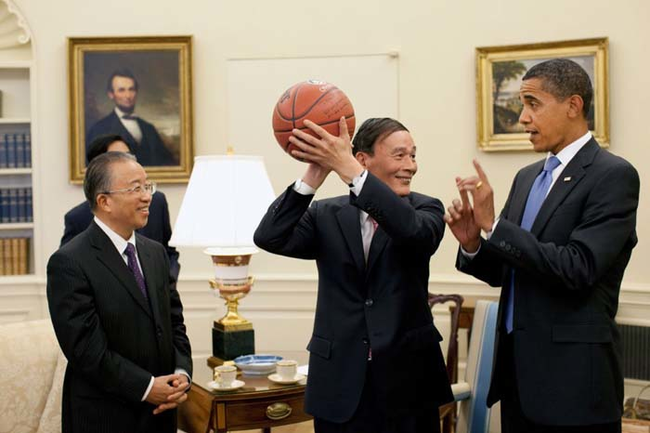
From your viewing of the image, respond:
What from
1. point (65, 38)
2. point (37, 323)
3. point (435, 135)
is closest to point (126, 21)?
point (65, 38)

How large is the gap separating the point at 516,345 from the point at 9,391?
233cm

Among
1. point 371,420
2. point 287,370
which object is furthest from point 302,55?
point 371,420

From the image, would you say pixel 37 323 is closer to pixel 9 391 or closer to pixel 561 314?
pixel 9 391

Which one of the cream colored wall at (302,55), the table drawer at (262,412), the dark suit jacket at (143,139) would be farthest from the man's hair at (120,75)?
the table drawer at (262,412)

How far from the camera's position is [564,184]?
2453 millimetres

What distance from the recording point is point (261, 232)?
2.64 m

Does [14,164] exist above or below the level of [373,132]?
above

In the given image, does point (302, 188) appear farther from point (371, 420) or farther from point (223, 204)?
point (223, 204)

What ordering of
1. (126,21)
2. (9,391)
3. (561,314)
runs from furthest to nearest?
(126,21)
(9,391)
(561,314)

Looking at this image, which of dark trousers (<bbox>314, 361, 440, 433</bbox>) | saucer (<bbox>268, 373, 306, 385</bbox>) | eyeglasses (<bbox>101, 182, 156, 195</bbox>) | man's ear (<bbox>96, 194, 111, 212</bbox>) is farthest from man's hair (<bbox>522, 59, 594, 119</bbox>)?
saucer (<bbox>268, 373, 306, 385</bbox>)

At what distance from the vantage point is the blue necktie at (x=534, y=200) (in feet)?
8.37

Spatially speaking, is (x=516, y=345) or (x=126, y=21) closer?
(x=516, y=345)

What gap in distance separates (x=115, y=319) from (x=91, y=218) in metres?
1.84

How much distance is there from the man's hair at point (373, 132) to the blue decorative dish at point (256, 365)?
135 cm
